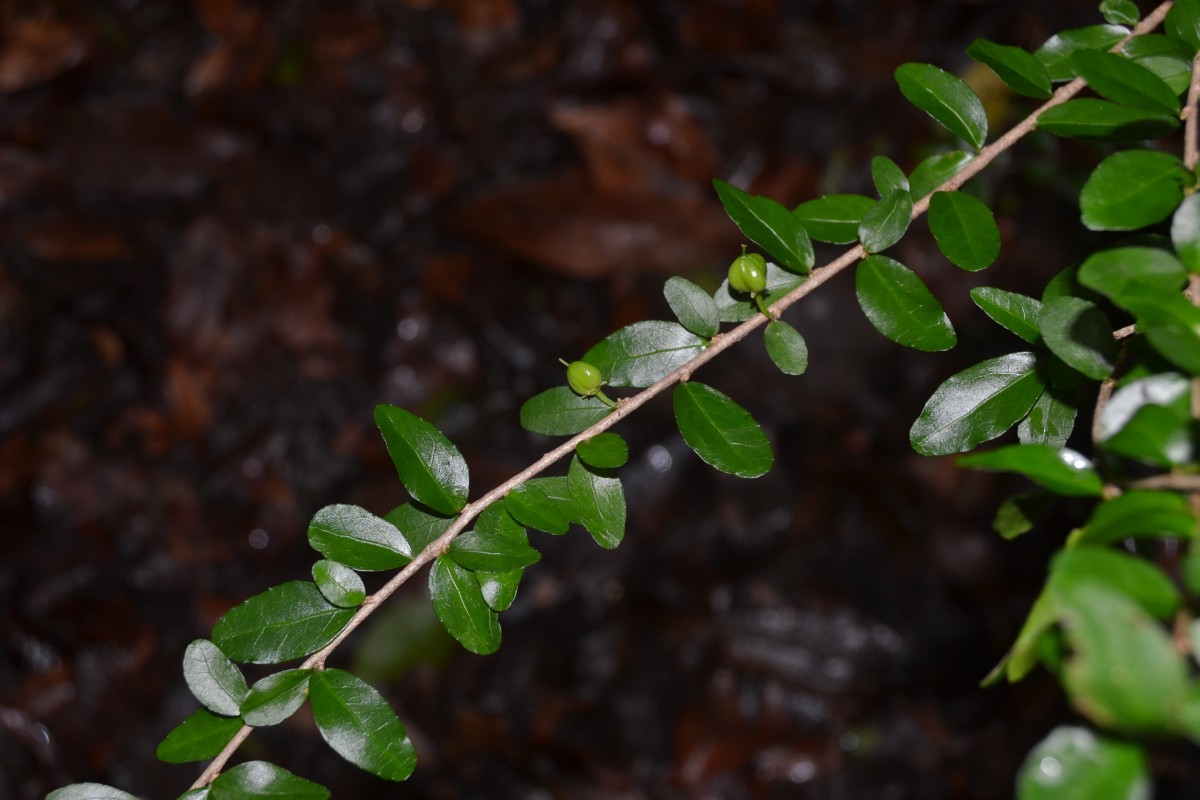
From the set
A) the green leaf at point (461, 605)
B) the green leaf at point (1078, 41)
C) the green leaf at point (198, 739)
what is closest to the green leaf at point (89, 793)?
the green leaf at point (198, 739)

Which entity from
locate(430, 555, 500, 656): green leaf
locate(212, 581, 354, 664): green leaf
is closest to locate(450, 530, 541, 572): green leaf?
locate(430, 555, 500, 656): green leaf

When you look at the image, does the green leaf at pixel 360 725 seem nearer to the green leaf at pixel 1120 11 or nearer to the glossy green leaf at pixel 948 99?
the glossy green leaf at pixel 948 99

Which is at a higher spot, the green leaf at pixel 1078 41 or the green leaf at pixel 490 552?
the green leaf at pixel 1078 41

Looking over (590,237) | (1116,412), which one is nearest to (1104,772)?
(1116,412)

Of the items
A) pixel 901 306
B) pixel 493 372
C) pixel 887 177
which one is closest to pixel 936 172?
pixel 887 177

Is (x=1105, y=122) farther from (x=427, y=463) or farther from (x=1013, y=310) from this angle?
(x=427, y=463)
